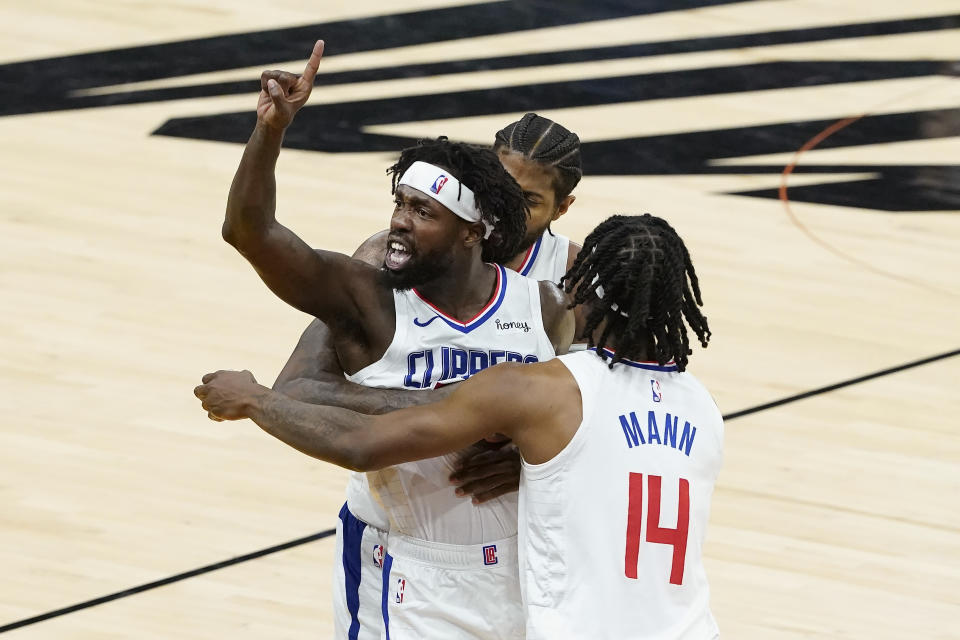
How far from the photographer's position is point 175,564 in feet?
16.5

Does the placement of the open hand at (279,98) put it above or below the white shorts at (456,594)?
above

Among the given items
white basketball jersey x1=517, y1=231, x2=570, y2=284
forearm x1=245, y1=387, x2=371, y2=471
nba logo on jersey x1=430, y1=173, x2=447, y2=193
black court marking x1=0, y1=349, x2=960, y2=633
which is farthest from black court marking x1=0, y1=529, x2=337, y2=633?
nba logo on jersey x1=430, y1=173, x2=447, y2=193

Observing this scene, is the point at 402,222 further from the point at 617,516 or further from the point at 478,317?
the point at 617,516

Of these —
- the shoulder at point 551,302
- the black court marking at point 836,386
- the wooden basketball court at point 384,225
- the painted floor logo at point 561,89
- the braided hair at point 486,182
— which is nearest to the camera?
the braided hair at point 486,182

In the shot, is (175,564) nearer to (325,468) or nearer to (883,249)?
(325,468)

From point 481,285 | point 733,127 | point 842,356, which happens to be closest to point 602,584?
point 481,285

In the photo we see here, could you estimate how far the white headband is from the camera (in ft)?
10.6

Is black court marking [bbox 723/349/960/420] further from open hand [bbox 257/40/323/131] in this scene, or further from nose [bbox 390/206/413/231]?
open hand [bbox 257/40/323/131]

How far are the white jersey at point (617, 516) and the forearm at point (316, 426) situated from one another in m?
0.31

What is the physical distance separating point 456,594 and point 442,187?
2.67 ft

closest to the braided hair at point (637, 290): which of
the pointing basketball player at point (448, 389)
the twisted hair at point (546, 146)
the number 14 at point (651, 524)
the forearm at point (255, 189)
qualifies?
the number 14 at point (651, 524)

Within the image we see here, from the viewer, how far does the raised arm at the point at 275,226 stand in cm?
300

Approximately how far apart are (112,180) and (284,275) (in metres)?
5.41

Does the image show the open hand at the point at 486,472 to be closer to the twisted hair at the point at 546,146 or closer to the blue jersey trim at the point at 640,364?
the blue jersey trim at the point at 640,364
